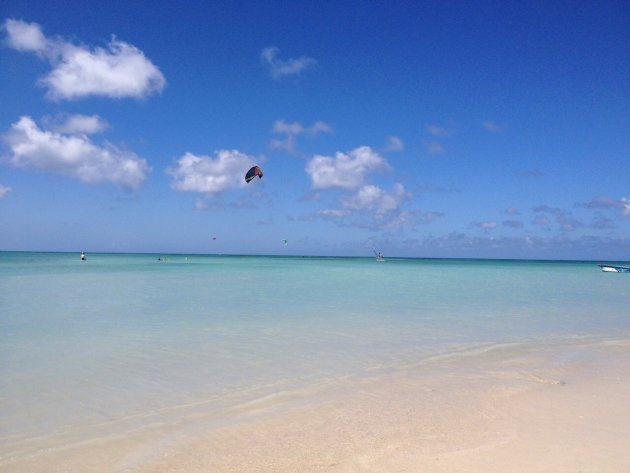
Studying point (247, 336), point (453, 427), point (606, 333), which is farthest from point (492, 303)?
point (453, 427)

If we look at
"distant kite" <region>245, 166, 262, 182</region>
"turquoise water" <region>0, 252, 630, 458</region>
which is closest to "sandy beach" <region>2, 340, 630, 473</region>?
"turquoise water" <region>0, 252, 630, 458</region>

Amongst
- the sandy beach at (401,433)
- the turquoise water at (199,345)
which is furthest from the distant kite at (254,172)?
the sandy beach at (401,433)

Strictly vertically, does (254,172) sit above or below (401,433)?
above

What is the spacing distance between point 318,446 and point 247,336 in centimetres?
634

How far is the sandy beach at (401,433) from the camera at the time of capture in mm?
4133

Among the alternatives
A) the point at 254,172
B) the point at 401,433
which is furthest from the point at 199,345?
the point at 254,172

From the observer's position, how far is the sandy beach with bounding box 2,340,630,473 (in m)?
4.13

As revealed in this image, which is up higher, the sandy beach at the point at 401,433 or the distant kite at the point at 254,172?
the distant kite at the point at 254,172

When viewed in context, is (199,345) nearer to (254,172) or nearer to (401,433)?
(401,433)

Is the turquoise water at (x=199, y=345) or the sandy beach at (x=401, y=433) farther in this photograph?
the turquoise water at (x=199, y=345)

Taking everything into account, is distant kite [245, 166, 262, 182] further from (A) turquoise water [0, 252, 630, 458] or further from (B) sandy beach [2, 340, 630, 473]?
(B) sandy beach [2, 340, 630, 473]

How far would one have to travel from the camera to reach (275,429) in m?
5.04

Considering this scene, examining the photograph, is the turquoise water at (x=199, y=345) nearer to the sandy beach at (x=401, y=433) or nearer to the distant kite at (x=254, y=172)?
the sandy beach at (x=401, y=433)

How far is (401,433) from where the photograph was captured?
4836 mm
